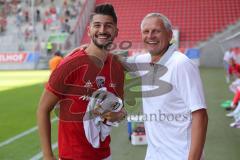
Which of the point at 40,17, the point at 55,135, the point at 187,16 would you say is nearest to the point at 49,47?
the point at 40,17

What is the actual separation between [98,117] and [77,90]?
0.85 ft

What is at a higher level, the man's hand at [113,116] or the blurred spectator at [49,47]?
the man's hand at [113,116]

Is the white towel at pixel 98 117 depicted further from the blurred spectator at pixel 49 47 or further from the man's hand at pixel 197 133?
the blurred spectator at pixel 49 47

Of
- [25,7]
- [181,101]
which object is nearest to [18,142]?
[181,101]

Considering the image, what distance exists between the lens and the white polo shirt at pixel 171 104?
9.01ft

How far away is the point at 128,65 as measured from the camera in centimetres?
353

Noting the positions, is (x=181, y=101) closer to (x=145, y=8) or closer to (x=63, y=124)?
(x=63, y=124)

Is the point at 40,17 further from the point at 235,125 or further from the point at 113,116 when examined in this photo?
the point at 113,116

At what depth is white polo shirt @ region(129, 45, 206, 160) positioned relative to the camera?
2.75 m

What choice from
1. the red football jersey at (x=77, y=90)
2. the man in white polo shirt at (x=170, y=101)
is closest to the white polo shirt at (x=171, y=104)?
the man in white polo shirt at (x=170, y=101)

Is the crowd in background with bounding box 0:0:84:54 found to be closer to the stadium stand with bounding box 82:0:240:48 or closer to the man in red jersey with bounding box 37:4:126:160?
the stadium stand with bounding box 82:0:240:48

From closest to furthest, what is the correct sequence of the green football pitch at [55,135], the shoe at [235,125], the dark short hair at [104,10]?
the dark short hair at [104,10], the green football pitch at [55,135], the shoe at [235,125]

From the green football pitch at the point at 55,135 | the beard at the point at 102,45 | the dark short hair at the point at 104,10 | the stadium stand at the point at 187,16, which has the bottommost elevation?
the stadium stand at the point at 187,16

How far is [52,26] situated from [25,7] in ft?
18.2
